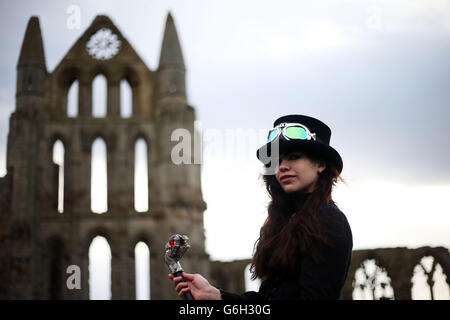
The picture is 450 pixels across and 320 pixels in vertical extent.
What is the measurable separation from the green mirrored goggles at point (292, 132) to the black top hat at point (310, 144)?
15mm

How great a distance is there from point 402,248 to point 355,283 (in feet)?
10.4

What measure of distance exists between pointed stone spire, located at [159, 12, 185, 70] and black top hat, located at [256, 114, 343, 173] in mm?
33344

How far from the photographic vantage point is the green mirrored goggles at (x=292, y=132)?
3410mm

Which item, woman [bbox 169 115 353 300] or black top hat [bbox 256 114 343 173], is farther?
black top hat [bbox 256 114 343 173]

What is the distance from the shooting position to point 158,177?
35312 millimetres

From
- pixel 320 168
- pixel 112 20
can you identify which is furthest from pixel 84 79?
pixel 320 168

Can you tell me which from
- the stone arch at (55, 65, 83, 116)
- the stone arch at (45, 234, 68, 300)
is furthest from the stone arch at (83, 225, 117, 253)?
the stone arch at (55, 65, 83, 116)

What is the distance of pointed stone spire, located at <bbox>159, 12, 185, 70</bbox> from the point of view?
36594mm

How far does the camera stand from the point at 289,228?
3.20 m

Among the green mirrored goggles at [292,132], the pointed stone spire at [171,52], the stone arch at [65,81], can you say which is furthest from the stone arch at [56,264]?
the green mirrored goggles at [292,132]

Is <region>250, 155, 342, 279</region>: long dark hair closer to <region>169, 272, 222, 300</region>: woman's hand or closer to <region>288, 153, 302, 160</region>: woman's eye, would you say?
<region>288, 153, 302, 160</region>: woman's eye
